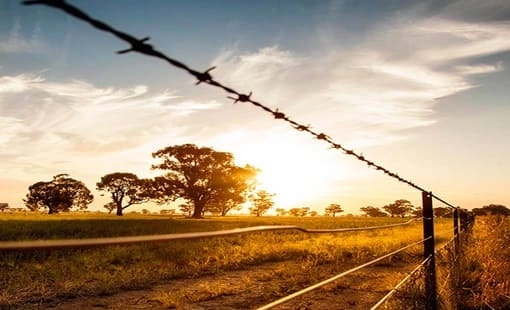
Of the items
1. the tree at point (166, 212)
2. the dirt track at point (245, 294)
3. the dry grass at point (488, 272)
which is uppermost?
the tree at point (166, 212)

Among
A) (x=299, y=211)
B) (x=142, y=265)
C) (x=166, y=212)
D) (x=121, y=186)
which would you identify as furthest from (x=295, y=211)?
(x=142, y=265)

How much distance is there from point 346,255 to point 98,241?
45.2 ft

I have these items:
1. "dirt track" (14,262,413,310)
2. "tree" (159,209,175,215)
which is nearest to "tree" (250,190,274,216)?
"tree" (159,209,175,215)

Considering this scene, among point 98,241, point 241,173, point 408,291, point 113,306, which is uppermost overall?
point 241,173

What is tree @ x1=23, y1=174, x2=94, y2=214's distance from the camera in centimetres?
8212

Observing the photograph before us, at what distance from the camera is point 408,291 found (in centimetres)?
453

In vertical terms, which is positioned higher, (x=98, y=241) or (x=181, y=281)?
(x=98, y=241)

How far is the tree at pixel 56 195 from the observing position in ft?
269

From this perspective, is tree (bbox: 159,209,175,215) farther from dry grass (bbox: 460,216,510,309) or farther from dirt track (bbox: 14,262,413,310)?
dry grass (bbox: 460,216,510,309)

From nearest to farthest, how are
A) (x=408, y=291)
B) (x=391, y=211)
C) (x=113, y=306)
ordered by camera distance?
(x=408, y=291) → (x=113, y=306) → (x=391, y=211)

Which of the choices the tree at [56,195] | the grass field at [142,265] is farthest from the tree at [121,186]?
the grass field at [142,265]

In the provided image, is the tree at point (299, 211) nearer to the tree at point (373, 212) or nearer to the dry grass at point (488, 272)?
the tree at point (373, 212)

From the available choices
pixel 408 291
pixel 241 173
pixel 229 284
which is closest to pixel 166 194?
pixel 241 173

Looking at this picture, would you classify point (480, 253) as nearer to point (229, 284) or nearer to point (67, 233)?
point (229, 284)
